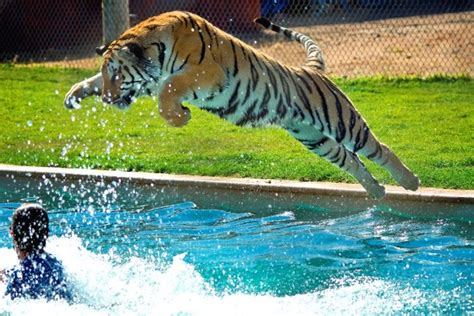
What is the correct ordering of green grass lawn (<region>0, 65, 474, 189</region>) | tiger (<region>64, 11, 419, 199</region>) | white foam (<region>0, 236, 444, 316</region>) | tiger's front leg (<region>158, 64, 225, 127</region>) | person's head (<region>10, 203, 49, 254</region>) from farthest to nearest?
1. green grass lawn (<region>0, 65, 474, 189</region>)
2. tiger (<region>64, 11, 419, 199</region>)
3. tiger's front leg (<region>158, 64, 225, 127</region>)
4. white foam (<region>0, 236, 444, 316</region>)
5. person's head (<region>10, 203, 49, 254</region>)

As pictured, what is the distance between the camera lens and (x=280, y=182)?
313 inches

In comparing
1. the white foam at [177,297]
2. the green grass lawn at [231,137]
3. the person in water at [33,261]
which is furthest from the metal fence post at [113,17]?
the person in water at [33,261]

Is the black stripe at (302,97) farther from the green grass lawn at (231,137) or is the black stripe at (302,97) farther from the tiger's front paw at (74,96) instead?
the tiger's front paw at (74,96)

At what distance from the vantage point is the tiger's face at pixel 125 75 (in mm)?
6418

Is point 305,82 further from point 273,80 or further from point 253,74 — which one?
point 253,74

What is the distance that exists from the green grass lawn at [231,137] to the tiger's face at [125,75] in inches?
74.2

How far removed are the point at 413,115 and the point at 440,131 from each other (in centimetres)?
76

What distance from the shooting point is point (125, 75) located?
6.46 metres

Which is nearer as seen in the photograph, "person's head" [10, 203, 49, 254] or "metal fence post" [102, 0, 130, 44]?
"person's head" [10, 203, 49, 254]

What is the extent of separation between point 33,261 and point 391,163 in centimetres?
297

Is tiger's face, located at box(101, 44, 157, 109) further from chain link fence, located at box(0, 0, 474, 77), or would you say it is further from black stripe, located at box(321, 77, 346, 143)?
chain link fence, located at box(0, 0, 474, 77)

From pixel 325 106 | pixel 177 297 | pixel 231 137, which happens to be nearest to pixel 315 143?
pixel 325 106

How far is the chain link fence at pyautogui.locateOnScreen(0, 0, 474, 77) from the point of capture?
13.2 meters

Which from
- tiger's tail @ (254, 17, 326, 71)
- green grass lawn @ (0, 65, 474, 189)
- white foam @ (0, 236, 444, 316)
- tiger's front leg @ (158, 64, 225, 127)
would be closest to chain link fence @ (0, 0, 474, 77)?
green grass lawn @ (0, 65, 474, 189)
